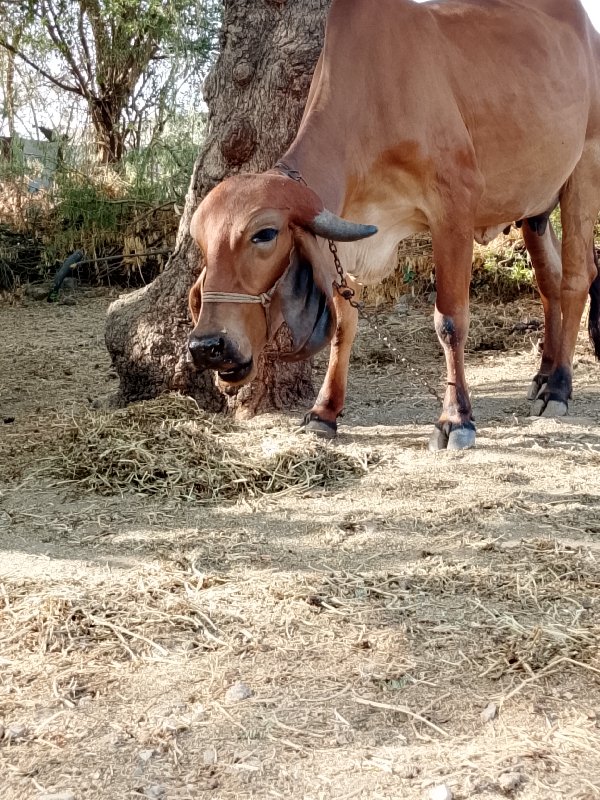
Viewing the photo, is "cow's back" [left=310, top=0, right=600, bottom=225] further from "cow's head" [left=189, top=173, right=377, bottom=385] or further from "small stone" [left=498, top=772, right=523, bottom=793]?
"small stone" [left=498, top=772, right=523, bottom=793]

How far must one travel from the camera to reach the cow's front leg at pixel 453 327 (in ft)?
13.9

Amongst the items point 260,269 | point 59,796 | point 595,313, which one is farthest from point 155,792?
point 595,313

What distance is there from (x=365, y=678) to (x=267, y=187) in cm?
179

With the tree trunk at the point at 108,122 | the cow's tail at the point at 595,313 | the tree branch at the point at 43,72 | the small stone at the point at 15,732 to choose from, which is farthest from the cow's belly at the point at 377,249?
the tree branch at the point at 43,72

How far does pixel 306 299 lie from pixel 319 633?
128 cm

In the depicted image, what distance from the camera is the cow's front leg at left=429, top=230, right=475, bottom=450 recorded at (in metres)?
4.23

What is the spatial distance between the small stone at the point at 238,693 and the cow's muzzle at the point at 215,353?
46.8 inches

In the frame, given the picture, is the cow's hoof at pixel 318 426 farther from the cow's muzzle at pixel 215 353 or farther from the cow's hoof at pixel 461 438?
the cow's muzzle at pixel 215 353

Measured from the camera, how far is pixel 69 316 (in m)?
8.25

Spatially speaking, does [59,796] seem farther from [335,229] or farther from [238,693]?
[335,229]

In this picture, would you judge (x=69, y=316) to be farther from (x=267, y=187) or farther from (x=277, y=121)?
(x=267, y=187)

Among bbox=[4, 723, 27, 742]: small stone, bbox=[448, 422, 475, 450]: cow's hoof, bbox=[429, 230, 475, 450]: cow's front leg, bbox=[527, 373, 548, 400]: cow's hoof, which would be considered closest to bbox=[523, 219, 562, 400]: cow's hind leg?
bbox=[527, 373, 548, 400]: cow's hoof

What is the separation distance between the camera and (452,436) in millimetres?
4215

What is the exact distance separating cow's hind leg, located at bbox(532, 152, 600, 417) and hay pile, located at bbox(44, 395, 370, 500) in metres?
1.68
